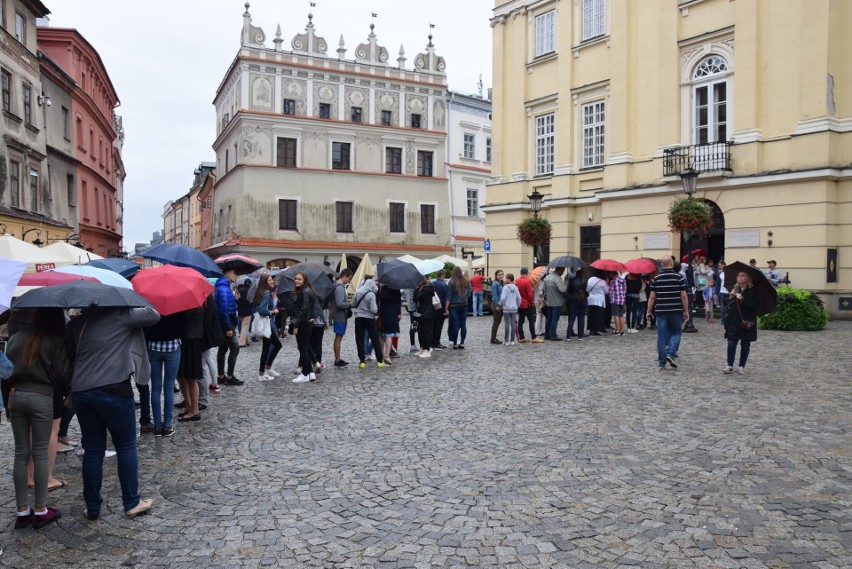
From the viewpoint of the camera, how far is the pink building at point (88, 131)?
1410 inches

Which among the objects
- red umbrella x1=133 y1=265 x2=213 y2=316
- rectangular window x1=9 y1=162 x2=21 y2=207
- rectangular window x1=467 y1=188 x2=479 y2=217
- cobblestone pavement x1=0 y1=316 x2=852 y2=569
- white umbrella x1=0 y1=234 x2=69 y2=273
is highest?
rectangular window x1=467 y1=188 x2=479 y2=217

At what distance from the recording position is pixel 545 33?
2838 cm

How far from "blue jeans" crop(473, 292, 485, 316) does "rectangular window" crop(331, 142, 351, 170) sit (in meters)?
20.6

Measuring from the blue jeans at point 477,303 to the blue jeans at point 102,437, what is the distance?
20813 mm

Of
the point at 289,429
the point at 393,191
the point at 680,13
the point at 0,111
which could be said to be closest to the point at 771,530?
the point at 289,429

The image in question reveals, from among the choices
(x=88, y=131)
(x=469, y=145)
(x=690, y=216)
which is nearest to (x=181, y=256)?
(x=690, y=216)

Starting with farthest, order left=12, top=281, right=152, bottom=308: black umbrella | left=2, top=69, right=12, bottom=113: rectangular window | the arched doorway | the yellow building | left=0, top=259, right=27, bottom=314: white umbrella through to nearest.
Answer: left=2, top=69, right=12, bottom=113: rectangular window
the arched doorway
the yellow building
left=12, top=281, right=152, bottom=308: black umbrella
left=0, top=259, right=27, bottom=314: white umbrella

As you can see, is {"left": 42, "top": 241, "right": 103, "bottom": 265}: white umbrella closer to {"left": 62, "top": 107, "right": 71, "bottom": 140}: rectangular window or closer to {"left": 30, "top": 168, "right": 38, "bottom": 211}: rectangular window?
{"left": 30, "top": 168, "right": 38, "bottom": 211}: rectangular window

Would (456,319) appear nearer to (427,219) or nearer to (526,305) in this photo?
(526,305)

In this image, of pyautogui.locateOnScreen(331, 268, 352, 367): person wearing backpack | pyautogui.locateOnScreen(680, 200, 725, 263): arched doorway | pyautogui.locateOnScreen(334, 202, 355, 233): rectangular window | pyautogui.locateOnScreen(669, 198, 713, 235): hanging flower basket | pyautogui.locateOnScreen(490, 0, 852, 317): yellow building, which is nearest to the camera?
pyautogui.locateOnScreen(331, 268, 352, 367): person wearing backpack

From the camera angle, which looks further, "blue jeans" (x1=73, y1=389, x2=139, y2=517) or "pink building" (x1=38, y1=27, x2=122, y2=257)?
"pink building" (x1=38, y1=27, x2=122, y2=257)

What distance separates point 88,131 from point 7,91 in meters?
13.8

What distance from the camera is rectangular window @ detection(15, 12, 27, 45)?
2605 centimetres

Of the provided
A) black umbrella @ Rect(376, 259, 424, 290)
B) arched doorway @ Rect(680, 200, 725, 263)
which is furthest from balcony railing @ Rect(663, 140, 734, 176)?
black umbrella @ Rect(376, 259, 424, 290)
